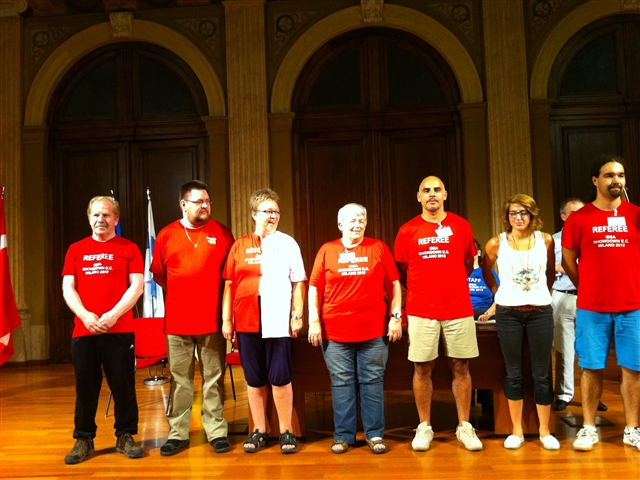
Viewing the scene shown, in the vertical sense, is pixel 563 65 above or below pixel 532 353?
above

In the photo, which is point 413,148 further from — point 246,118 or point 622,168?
point 622,168

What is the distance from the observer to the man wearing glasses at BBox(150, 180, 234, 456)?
3900 mm

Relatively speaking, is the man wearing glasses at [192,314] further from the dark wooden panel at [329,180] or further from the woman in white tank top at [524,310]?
the dark wooden panel at [329,180]

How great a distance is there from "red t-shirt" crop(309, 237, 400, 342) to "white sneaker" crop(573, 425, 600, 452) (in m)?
1.28

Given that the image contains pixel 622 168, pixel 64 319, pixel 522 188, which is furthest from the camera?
pixel 64 319

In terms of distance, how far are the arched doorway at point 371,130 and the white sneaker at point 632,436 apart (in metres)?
4.50

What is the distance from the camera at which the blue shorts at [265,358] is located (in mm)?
3832

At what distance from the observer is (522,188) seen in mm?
7598

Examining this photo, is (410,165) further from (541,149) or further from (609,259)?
(609,259)

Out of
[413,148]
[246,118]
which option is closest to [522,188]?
[413,148]

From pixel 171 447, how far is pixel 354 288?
1485mm

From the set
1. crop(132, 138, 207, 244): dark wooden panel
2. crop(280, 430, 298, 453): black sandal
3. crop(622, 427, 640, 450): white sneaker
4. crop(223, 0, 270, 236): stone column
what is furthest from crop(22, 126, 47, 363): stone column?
crop(622, 427, 640, 450): white sneaker

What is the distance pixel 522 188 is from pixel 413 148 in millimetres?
1446

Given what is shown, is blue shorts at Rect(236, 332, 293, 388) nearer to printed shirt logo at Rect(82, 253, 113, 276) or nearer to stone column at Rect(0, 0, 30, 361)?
printed shirt logo at Rect(82, 253, 113, 276)
